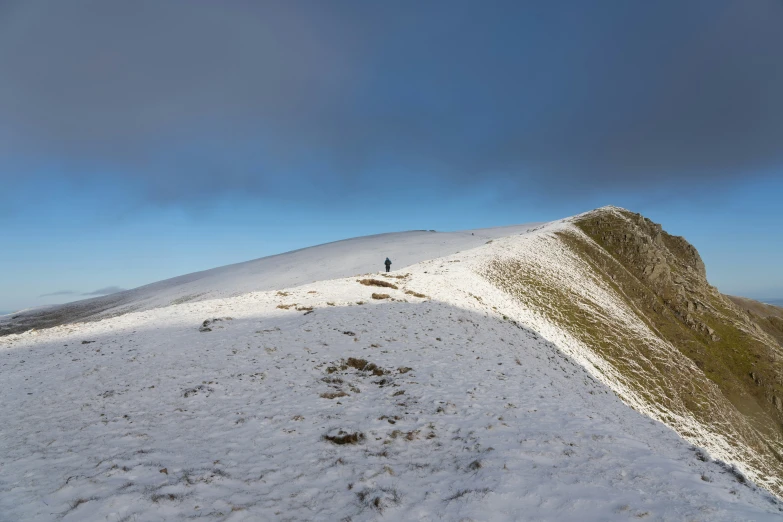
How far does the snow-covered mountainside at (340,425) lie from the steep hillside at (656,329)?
1049mm

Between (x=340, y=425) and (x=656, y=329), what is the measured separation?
130 ft

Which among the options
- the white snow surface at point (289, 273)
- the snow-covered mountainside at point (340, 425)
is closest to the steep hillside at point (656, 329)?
the snow-covered mountainside at point (340, 425)

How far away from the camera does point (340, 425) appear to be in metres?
9.97

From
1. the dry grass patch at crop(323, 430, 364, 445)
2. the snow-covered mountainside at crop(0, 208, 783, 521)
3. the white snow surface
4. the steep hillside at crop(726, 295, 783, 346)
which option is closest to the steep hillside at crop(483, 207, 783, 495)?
the snow-covered mountainside at crop(0, 208, 783, 521)

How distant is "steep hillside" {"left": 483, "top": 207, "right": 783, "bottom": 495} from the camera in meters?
26.1

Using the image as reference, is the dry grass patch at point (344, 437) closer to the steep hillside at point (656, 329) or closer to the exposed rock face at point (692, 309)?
the steep hillside at point (656, 329)

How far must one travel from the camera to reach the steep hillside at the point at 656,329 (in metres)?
26.1

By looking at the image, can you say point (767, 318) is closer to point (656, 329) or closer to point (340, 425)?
point (656, 329)

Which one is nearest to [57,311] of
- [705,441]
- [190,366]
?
[190,366]

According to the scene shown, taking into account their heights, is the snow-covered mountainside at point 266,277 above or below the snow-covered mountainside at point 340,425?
above

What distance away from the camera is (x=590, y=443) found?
8.70 meters

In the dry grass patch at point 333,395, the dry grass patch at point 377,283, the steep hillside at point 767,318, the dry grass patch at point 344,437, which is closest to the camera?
the dry grass patch at point 344,437

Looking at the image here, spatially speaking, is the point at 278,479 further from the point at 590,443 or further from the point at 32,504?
the point at 590,443

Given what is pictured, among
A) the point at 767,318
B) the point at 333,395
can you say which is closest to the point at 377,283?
the point at 333,395
